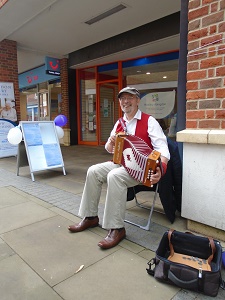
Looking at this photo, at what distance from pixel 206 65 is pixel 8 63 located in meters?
7.14

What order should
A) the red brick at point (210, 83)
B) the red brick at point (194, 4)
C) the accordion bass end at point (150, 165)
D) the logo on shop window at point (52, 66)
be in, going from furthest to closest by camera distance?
the logo on shop window at point (52, 66) → the red brick at point (194, 4) → the red brick at point (210, 83) → the accordion bass end at point (150, 165)

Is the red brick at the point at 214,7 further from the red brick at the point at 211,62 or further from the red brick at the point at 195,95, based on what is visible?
the red brick at the point at 195,95

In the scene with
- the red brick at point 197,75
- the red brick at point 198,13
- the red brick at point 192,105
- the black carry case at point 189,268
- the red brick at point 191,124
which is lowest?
the black carry case at point 189,268

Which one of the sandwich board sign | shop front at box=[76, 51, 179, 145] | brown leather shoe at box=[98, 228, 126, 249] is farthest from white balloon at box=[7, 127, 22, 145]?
shop front at box=[76, 51, 179, 145]

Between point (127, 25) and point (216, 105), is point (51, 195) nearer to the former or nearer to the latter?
point (216, 105)

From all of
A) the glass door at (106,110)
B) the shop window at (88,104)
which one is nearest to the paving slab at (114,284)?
the glass door at (106,110)

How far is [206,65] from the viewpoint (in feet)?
7.44

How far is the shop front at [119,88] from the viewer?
752 centimetres

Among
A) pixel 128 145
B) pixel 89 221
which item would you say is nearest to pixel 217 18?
pixel 128 145

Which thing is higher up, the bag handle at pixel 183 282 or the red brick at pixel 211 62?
the red brick at pixel 211 62

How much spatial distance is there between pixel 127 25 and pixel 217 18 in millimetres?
5068

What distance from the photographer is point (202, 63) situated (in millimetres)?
2297

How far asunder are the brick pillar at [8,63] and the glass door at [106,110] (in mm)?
3196

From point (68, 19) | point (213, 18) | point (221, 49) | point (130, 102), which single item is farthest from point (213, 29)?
point (68, 19)
